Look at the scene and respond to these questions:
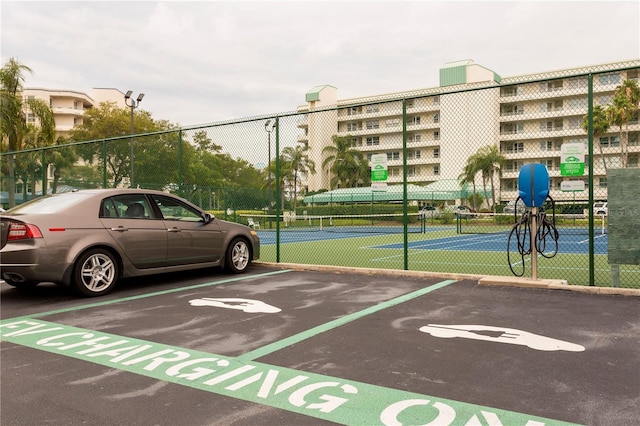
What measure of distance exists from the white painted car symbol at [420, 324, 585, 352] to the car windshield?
5272 millimetres

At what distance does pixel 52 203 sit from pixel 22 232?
0.81 meters

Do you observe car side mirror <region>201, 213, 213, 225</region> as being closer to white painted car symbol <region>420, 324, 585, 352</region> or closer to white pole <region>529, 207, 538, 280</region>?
white painted car symbol <region>420, 324, 585, 352</region>

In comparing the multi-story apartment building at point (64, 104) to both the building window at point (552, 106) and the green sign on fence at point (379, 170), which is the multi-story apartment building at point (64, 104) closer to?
the building window at point (552, 106)

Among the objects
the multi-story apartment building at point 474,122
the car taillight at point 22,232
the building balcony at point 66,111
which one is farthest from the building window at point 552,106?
the building balcony at point 66,111

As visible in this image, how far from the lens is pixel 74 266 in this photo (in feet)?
22.2

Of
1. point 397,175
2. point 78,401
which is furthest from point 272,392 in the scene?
point 397,175

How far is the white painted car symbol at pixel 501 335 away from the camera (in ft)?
14.6

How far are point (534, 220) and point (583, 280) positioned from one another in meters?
1.94

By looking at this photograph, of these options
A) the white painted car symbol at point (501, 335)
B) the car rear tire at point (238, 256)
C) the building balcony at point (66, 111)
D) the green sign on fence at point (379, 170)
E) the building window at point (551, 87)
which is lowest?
the white painted car symbol at point (501, 335)

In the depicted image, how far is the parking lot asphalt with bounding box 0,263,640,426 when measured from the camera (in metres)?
3.12

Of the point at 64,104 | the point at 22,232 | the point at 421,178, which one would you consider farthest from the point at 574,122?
the point at 64,104

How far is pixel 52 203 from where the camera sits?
7.28m

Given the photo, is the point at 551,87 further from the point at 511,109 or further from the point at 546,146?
the point at 546,146

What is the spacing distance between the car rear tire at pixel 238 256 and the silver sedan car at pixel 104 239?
0.02m
